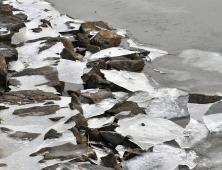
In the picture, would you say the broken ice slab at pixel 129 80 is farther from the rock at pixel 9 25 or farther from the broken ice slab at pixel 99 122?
the rock at pixel 9 25

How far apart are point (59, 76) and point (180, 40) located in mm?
1898

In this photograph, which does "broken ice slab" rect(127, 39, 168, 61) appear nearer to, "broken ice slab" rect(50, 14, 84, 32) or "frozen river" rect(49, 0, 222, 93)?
"frozen river" rect(49, 0, 222, 93)

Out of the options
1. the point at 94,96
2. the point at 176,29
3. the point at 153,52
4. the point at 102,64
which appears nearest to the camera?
the point at 94,96

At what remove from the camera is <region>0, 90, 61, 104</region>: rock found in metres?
2.51

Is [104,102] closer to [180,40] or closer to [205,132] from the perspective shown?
[205,132]

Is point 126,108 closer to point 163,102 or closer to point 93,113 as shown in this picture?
point 93,113

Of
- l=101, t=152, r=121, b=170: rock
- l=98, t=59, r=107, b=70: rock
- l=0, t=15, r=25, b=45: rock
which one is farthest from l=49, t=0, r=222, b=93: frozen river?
l=0, t=15, r=25, b=45: rock

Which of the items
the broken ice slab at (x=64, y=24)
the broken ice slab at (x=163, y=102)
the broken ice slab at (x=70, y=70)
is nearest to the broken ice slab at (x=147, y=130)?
the broken ice slab at (x=163, y=102)

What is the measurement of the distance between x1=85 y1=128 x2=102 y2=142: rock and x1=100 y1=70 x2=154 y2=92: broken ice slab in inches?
34.6

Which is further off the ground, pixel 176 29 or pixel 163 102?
pixel 176 29

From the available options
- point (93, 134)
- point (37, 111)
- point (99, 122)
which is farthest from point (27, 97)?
point (93, 134)

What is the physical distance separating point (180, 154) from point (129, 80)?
48.4 inches

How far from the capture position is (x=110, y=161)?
1771 mm

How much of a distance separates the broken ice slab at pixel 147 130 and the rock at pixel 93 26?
252 cm
